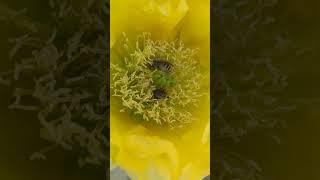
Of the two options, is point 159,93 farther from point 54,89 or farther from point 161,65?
A: point 54,89

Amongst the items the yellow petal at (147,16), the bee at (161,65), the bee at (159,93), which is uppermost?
the yellow petal at (147,16)

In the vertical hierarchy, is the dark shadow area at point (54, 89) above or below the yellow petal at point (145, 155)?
above

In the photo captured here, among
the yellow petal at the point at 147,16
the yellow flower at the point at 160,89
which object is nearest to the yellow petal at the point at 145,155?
the yellow flower at the point at 160,89
